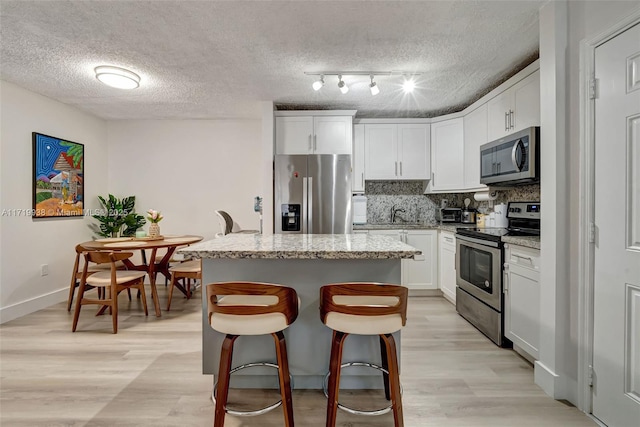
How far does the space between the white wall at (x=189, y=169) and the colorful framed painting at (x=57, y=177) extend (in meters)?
0.63

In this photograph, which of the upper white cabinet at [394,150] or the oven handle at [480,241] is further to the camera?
the upper white cabinet at [394,150]

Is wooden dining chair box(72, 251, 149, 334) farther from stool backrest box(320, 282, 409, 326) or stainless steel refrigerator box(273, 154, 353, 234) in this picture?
stool backrest box(320, 282, 409, 326)

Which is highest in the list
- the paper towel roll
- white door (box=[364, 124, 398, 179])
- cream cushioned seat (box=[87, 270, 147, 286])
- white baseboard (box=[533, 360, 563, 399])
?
white door (box=[364, 124, 398, 179])

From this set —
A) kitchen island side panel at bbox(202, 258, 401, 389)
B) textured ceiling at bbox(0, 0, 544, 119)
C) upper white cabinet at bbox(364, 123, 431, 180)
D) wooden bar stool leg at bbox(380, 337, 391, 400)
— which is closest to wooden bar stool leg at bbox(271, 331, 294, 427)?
kitchen island side panel at bbox(202, 258, 401, 389)

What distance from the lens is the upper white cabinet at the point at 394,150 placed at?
444 centimetres

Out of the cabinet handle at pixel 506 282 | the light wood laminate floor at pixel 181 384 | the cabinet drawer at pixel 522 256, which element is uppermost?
the cabinet drawer at pixel 522 256

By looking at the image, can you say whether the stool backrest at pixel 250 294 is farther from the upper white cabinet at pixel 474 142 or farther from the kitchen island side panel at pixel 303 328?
the upper white cabinet at pixel 474 142

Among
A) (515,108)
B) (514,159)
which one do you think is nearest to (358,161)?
(515,108)

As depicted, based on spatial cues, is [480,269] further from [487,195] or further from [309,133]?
[309,133]

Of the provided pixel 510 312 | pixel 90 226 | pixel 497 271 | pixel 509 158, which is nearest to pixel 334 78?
pixel 509 158

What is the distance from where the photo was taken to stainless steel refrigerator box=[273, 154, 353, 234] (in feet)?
12.7

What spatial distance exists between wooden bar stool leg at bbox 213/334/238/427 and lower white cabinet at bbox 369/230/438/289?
2.82m

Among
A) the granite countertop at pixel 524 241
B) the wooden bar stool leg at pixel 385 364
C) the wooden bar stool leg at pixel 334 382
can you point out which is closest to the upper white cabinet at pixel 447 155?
the granite countertop at pixel 524 241

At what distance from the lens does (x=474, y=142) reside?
3.84 meters
